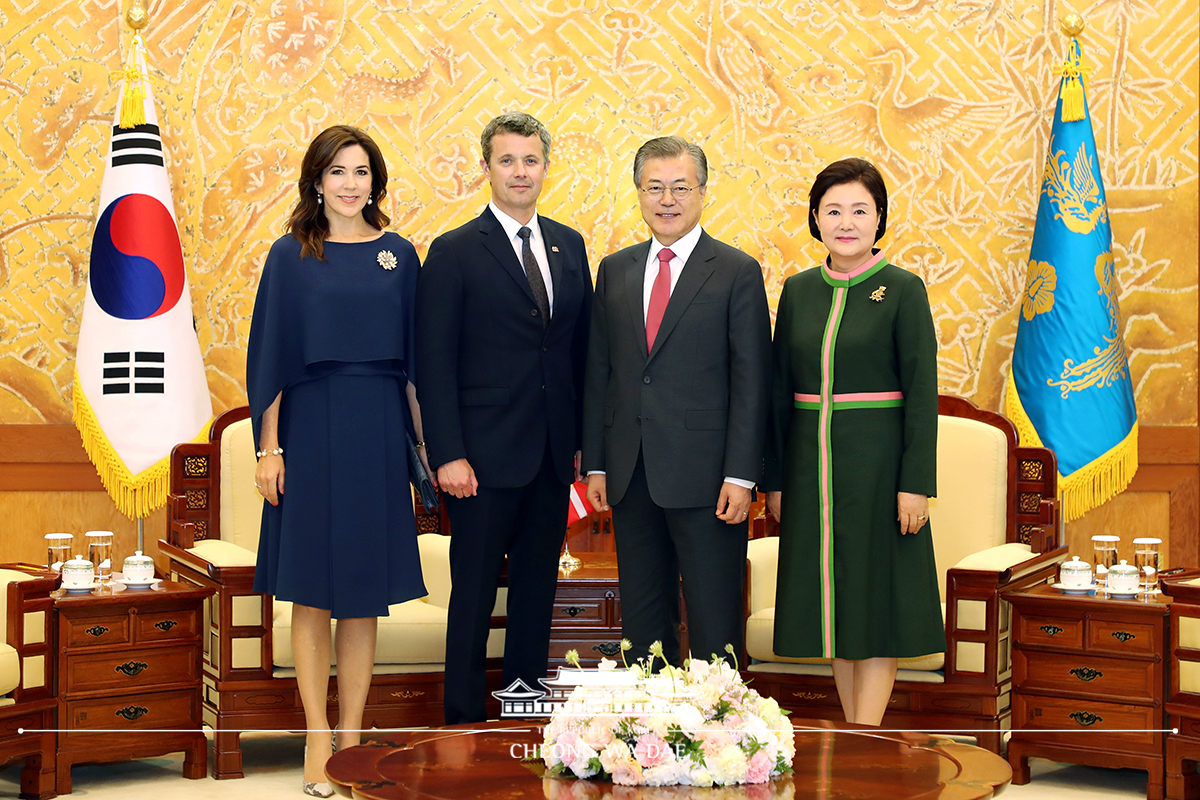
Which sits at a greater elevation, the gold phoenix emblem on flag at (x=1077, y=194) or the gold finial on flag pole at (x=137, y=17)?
the gold finial on flag pole at (x=137, y=17)

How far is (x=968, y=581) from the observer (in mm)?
3592

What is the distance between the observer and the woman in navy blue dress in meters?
3.19

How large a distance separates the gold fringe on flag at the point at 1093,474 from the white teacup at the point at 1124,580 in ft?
2.70

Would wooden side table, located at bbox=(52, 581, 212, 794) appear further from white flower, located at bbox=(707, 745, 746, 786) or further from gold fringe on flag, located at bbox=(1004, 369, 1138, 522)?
gold fringe on flag, located at bbox=(1004, 369, 1138, 522)

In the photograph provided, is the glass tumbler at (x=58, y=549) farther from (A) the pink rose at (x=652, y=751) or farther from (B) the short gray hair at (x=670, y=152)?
(A) the pink rose at (x=652, y=751)

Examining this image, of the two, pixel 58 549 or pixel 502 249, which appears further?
pixel 58 549

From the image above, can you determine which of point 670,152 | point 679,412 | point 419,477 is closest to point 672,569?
point 679,412

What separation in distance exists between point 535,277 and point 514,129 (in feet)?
1.29

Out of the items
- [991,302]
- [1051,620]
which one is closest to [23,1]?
[991,302]

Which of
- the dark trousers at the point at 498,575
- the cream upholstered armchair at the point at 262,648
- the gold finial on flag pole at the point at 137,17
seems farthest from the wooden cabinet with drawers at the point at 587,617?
the gold finial on flag pole at the point at 137,17

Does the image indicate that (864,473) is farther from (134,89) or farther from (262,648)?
(134,89)

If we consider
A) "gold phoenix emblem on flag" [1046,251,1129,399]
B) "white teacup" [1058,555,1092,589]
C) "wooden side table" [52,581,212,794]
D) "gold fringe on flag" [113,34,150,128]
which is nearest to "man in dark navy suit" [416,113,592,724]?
"wooden side table" [52,581,212,794]

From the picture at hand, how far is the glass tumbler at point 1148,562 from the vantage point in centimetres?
366

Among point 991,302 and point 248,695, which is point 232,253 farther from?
point 991,302
